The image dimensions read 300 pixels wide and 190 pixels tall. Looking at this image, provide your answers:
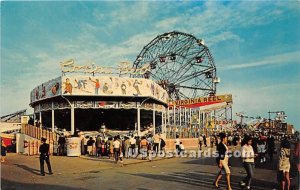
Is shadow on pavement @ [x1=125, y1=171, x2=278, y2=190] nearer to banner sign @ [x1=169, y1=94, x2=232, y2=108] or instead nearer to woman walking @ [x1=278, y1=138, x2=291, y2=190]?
woman walking @ [x1=278, y1=138, x2=291, y2=190]

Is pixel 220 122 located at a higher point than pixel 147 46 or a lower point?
lower

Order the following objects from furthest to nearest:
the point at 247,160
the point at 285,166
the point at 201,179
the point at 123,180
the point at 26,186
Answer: the point at 201,179, the point at 123,180, the point at 26,186, the point at 247,160, the point at 285,166

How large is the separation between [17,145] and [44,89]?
7.70 m

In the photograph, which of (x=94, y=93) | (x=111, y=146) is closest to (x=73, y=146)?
(x=111, y=146)

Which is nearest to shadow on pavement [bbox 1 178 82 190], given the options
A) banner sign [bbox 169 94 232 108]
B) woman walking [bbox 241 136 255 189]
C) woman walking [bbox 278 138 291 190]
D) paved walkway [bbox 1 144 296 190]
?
paved walkway [bbox 1 144 296 190]

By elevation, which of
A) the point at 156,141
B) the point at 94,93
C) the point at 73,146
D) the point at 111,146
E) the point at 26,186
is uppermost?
the point at 94,93

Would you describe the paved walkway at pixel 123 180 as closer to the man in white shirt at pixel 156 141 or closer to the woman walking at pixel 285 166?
the woman walking at pixel 285 166

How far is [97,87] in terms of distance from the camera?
3350 centimetres

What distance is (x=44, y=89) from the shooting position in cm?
3628

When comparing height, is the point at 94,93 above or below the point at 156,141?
above

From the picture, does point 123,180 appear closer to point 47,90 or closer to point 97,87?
point 97,87

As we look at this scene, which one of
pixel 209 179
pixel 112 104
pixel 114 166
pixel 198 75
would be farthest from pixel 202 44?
pixel 209 179

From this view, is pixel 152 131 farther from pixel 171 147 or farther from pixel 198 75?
pixel 198 75

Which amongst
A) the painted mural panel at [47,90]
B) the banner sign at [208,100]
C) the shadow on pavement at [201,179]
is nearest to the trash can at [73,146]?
the painted mural panel at [47,90]
